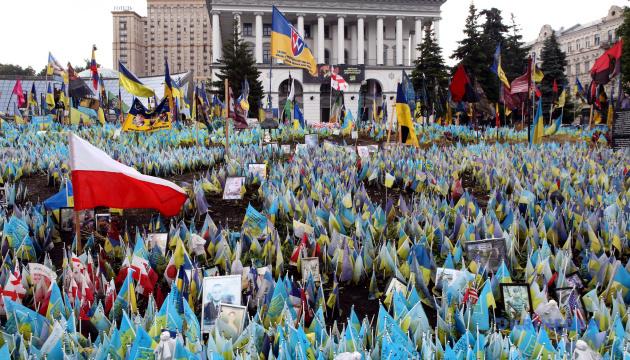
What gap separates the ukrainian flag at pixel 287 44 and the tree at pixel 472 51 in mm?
24888

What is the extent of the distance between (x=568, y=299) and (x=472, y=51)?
35.5m

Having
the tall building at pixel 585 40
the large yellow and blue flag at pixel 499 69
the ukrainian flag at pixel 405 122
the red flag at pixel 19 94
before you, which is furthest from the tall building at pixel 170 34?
the ukrainian flag at pixel 405 122

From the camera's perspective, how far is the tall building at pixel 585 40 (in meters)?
67.2

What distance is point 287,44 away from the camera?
45.6ft

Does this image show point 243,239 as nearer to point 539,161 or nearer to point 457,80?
point 539,161

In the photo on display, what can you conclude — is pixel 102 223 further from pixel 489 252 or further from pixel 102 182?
pixel 489 252

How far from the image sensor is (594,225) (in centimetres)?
566

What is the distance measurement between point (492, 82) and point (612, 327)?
125 feet

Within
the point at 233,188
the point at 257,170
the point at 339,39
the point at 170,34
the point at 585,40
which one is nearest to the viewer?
the point at 233,188

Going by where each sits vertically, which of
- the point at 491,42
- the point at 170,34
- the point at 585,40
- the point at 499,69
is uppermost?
the point at 170,34

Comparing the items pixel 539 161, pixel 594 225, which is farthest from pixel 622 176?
pixel 594 225

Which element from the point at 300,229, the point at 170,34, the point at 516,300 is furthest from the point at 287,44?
the point at 170,34

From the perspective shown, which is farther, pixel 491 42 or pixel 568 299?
pixel 491 42

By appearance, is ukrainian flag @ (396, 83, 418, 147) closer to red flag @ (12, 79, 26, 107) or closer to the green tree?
red flag @ (12, 79, 26, 107)
